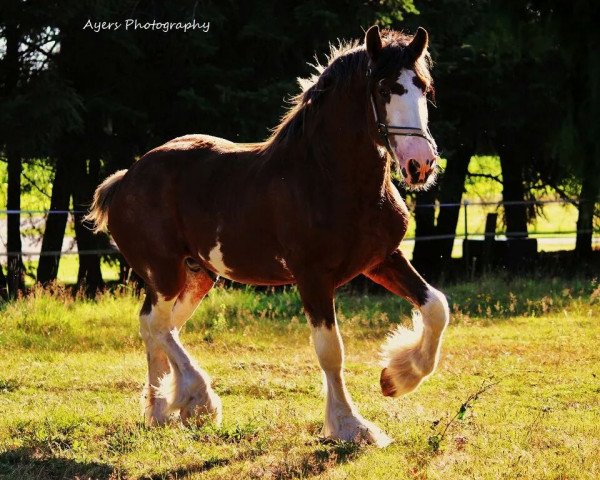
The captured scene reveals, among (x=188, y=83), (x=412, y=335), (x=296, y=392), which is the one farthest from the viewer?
(x=188, y=83)

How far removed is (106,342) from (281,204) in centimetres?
501

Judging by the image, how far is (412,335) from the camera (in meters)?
6.50

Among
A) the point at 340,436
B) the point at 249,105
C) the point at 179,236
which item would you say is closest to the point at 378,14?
the point at 249,105

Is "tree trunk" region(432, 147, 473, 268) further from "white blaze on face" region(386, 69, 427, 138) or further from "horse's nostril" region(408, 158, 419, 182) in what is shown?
"horse's nostril" region(408, 158, 419, 182)

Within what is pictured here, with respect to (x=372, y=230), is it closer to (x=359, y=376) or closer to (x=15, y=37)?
(x=359, y=376)

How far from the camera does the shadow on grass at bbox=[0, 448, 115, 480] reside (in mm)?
5789

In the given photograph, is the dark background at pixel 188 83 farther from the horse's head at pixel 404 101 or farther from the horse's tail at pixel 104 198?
the horse's head at pixel 404 101

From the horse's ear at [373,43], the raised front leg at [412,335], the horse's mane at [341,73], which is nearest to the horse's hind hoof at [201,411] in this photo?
the raised front leg at [412,335]

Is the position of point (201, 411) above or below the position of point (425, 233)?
below

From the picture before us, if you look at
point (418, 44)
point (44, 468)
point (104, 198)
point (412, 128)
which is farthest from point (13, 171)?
point (412, 128)

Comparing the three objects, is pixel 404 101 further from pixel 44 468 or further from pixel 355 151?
pixel 44 468

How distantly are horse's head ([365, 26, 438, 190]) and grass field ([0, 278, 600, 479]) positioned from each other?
5.12 feet

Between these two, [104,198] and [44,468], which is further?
[104,198]

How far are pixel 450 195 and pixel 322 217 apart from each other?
526 inches
